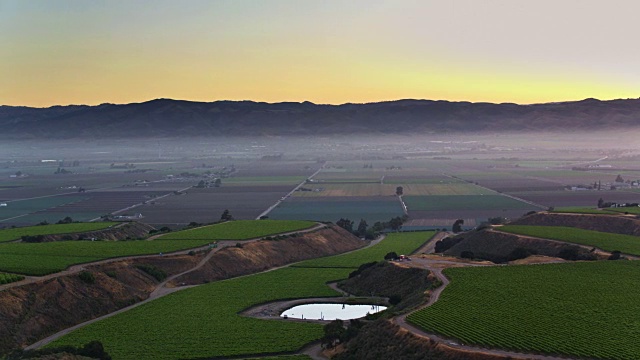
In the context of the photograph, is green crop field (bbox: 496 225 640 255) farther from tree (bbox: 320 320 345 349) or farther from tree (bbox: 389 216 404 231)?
tree (bbox: 320 320 345 349)

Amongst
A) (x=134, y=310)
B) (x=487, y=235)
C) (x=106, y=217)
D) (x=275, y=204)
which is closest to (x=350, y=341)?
(x=134, y=310)

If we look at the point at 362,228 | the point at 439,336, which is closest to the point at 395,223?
the point at 362,228

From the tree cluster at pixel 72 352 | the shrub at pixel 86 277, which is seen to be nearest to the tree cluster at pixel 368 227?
the shrub at pixel 86 277

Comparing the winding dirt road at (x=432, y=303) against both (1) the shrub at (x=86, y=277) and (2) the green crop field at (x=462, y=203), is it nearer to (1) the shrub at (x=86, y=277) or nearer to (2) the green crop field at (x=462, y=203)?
(1) the shrub at (x=86, y=277)

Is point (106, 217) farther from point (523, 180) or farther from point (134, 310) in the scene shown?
point (523, 180)

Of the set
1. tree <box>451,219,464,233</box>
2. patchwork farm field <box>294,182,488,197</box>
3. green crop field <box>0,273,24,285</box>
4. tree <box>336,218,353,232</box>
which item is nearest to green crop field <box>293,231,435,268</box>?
tree <box>451,219,464,233</box>

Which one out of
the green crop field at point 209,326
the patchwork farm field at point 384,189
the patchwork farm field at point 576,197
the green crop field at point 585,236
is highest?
the green crop field at point 585,236
